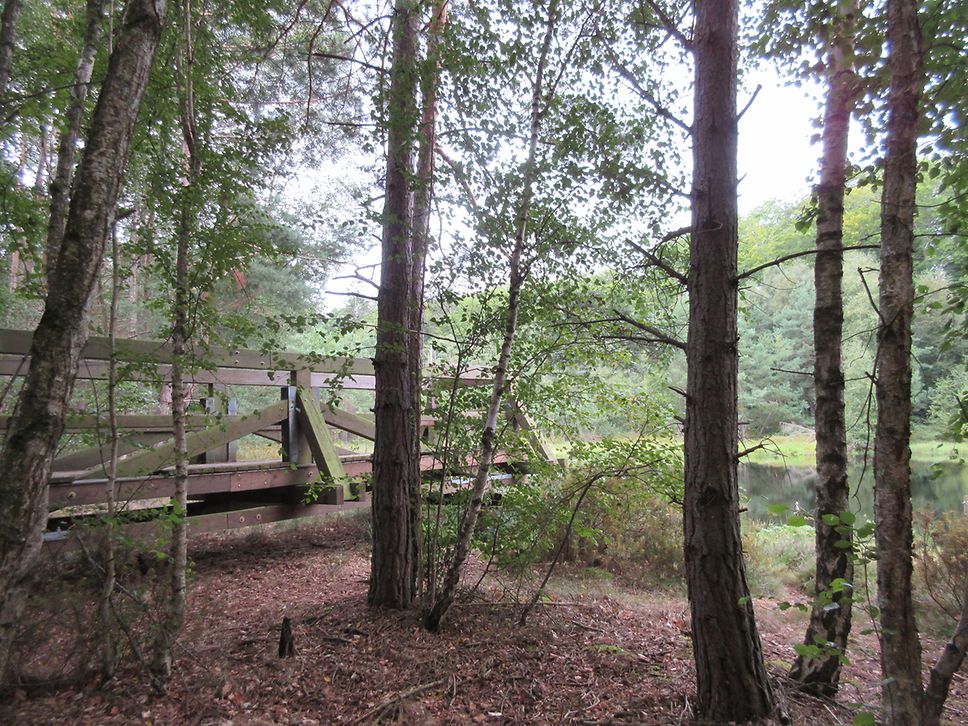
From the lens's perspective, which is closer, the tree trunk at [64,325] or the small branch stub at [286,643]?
the tree trunk at [64,325]

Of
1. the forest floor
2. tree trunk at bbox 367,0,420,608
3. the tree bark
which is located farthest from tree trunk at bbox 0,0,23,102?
the tree bark

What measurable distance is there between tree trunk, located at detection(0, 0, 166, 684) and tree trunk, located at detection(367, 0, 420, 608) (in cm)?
193

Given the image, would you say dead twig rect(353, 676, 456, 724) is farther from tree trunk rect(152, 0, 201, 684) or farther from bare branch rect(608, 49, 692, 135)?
bare branch rect(608, 49, 692, 135)

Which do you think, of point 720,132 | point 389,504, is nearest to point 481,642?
point 389,504

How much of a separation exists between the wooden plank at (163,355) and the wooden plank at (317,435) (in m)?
0.34

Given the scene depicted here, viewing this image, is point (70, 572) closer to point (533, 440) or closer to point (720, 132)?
point (533, 440)

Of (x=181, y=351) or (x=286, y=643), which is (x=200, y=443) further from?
(x=286, y=643)

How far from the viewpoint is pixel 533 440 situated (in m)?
4.84

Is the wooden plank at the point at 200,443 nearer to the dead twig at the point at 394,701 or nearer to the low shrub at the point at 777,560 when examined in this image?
the dead twig at the point at 394,701

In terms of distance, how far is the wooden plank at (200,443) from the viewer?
4.41 meters

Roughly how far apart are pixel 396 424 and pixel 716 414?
8.21 ft

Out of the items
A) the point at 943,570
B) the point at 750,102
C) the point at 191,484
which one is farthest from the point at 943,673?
the point at 191,484

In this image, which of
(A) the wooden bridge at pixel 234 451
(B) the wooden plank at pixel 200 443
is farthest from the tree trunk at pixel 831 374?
(B) the wooden plank at pixel 200 443

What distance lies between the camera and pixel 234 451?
588 centimetres
